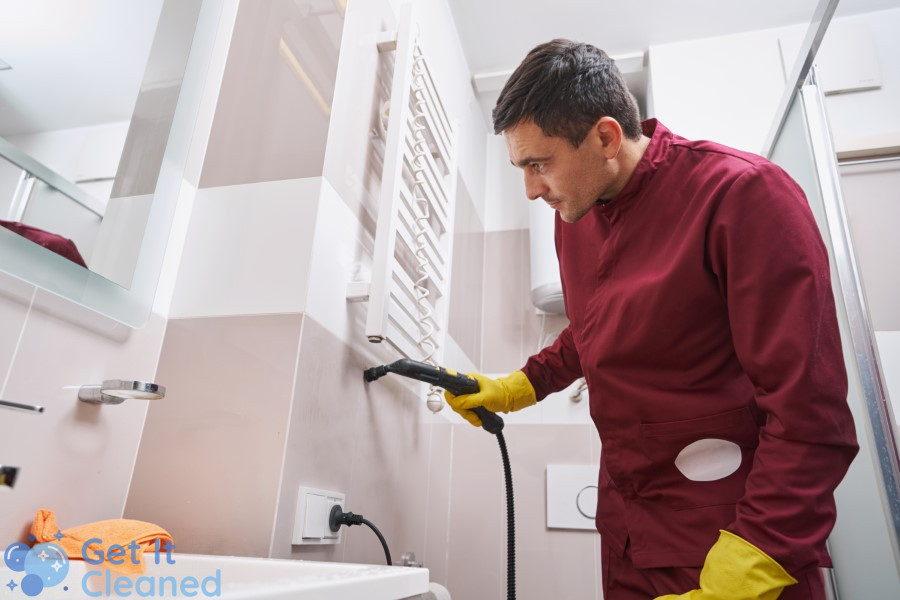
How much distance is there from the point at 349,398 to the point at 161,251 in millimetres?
463

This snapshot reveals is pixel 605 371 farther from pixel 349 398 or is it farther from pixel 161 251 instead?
pixel 161 251

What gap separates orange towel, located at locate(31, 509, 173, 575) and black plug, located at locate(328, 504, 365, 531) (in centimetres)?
35

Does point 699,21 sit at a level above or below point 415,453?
above

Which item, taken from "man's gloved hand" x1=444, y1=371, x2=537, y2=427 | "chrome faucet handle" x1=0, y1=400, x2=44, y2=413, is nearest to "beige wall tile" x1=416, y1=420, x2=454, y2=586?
"man's gloved hand" x1=444, y1=371, x2=537, y2=427

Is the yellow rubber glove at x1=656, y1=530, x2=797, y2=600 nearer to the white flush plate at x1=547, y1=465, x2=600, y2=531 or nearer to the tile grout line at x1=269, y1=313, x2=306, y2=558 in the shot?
the tile grout line at x1=269, y1=313, x2=306, y2=558

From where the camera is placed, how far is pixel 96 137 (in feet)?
3.29

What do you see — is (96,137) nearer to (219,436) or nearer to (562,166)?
(219,436)

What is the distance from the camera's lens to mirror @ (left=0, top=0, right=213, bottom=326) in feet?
2.87

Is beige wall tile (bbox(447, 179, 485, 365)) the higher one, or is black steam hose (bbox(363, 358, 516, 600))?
beige wall tile (bbox(447, 179, 485, 365))

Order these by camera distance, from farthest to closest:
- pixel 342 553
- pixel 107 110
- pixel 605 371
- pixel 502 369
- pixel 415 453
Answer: pixel 502 369
pixel 415 453
pixel 342 553
pixel 605 371
pixel 107 110

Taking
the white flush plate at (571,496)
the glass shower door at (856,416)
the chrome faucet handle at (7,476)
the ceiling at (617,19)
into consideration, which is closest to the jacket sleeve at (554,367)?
the glass shower door at (856,416)

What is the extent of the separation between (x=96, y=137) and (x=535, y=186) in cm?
74

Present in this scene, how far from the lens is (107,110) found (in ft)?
3.35

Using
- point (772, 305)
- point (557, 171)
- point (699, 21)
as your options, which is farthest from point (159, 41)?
point (699, 21)
